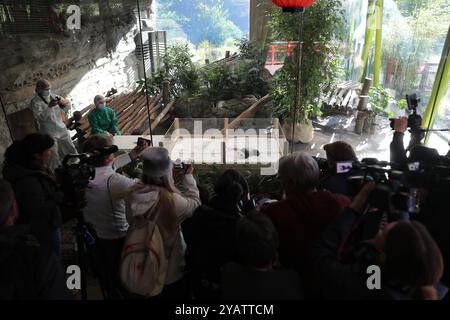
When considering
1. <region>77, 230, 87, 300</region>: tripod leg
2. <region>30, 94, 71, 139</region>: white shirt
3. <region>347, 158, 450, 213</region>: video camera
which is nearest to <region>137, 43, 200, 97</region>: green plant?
<region>30, 94, 71, 139</region>: white shirt

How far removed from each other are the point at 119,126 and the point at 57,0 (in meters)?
1.67

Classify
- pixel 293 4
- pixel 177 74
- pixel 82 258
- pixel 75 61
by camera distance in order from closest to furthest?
pixel 82 258, pixel 293 4, pixel 177 74, pixel 75 61

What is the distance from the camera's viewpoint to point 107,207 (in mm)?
1658

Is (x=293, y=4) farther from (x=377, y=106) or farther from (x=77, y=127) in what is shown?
(x=77, y=127)

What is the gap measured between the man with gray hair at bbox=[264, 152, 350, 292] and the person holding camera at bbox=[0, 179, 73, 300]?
739mm

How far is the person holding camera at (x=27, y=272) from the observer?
0.96 metres

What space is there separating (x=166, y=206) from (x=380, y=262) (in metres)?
0.79

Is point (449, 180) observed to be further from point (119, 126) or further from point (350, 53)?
point (119, 126)

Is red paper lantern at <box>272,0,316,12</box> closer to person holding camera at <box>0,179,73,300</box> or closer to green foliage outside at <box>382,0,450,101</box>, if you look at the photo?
green foliage outside at <box>382,0,450,101</box>

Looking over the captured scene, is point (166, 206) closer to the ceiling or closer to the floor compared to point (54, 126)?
closer to the ceiling

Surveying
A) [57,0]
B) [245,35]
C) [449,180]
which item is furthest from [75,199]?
[57,0]

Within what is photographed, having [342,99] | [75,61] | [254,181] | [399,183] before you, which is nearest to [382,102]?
[342,99]

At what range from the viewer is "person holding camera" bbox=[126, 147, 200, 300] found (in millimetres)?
1328

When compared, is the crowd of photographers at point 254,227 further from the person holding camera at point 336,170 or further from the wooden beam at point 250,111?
the wooden beam at point 250,111
